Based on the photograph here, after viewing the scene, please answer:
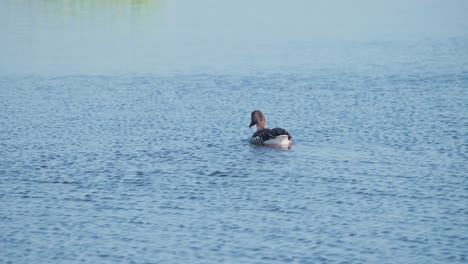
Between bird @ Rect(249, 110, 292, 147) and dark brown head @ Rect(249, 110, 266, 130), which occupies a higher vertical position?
dark brown head @ Rect(249, 110, 266, 130)

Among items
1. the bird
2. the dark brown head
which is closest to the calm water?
the bird

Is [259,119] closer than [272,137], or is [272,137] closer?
[272,137]

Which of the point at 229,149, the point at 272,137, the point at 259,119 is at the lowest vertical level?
the point at 229,149

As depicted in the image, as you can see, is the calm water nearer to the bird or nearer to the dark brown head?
the bird

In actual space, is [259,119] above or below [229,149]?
above

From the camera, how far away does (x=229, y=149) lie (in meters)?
27.6

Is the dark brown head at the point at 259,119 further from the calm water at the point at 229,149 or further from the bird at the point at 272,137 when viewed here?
the calm water at the point at 229,149

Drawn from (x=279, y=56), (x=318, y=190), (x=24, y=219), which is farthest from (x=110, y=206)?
(x=279, y=56)

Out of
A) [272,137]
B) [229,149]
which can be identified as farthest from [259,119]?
[229,149]

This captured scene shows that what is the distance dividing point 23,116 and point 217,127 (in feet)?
22.2

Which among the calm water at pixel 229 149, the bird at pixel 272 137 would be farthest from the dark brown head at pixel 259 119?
the calm water at pixel 229 149

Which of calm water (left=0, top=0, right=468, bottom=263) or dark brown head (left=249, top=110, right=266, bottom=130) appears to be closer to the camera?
calm water (left=0, top=0, right=468, bottom=263)

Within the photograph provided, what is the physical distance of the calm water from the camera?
19.1 m

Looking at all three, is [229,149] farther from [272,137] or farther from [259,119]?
[259,119]
